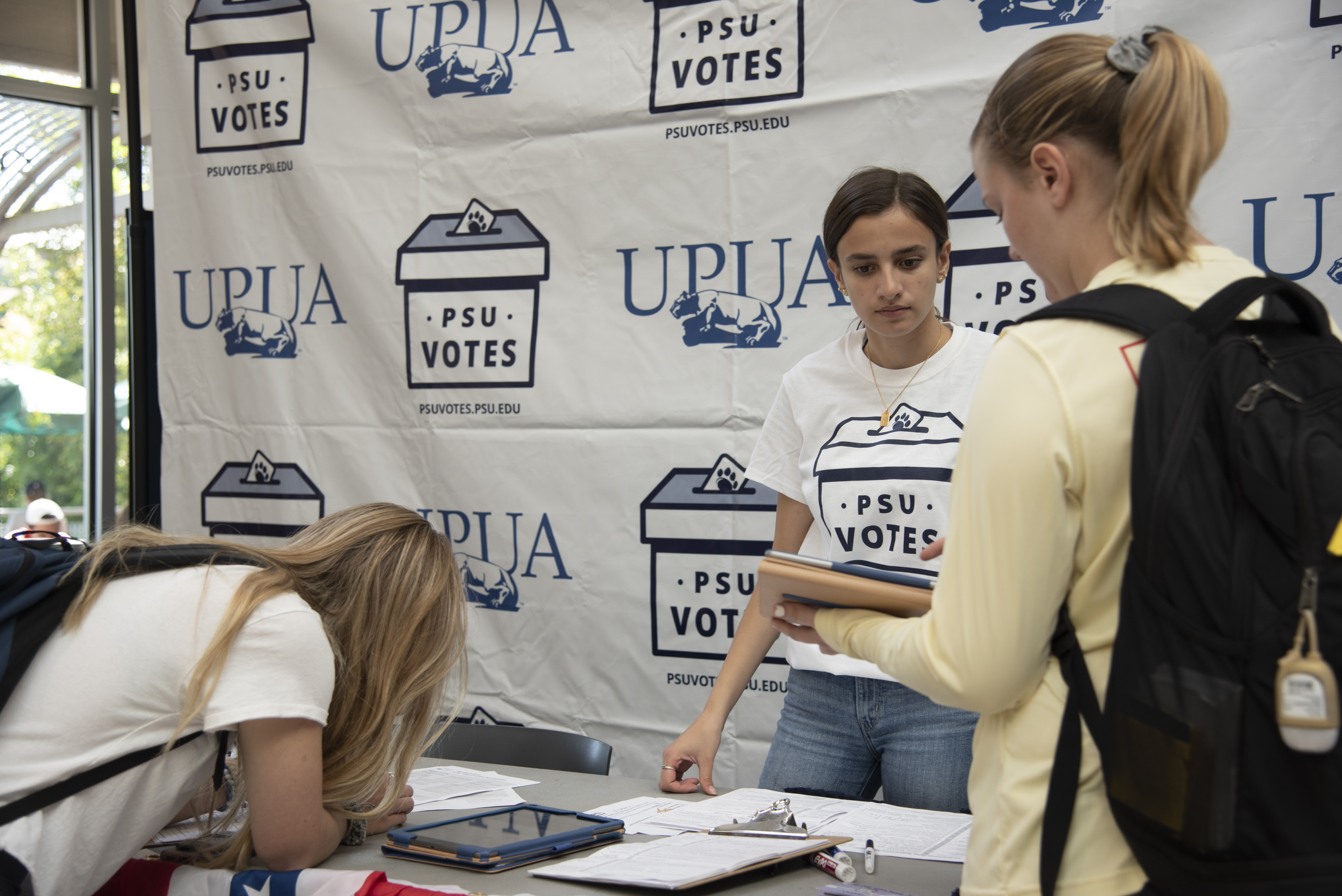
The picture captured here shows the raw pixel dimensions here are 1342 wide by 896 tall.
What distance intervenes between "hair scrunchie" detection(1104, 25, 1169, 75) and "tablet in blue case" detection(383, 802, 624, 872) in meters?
1.02

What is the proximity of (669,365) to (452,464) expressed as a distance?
701 mm

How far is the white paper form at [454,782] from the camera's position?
159 centimetres

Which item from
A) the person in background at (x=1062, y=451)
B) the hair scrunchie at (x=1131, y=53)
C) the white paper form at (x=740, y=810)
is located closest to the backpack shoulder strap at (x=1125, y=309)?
the person in background at (x=1062, y=451)

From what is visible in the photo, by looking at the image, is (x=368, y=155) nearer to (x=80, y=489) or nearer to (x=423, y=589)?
(x=80, y=489)

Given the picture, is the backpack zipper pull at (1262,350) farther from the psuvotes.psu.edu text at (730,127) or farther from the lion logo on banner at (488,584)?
the lion logo on banner at (488,584)

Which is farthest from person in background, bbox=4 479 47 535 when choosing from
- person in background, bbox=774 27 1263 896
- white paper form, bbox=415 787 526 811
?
person in background, bbox=774 27 1263 896

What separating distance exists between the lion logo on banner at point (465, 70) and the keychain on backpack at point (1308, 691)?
2521mm

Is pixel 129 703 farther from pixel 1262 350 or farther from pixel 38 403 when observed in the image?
pixel 38 403

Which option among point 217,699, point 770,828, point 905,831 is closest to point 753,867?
point 770,828

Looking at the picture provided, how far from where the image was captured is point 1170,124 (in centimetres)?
77

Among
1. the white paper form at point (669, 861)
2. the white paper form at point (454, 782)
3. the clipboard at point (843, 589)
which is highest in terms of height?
the clipboard at point (843, 589)

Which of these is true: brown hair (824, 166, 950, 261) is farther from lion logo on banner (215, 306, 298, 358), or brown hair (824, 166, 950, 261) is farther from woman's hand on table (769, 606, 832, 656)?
lion logo on banner (215, 306, 298, 358)

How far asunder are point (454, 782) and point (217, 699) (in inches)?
24.3

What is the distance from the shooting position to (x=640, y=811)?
1.46 m
